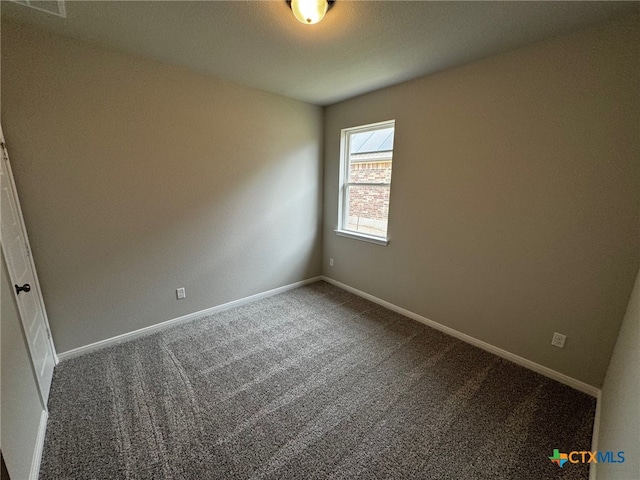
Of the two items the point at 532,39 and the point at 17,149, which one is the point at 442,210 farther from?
the point at 17,149

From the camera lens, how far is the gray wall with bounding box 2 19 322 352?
1.84 meters

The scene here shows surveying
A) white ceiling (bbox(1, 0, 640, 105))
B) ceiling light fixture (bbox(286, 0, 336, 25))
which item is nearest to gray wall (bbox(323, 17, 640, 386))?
white ceiling (bbox(1, 0, 640, 105))

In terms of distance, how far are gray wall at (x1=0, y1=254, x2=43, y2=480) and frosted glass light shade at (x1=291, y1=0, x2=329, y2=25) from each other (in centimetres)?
213

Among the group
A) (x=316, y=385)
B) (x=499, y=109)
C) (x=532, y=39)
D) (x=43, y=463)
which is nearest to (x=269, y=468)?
(x=316, y=385)

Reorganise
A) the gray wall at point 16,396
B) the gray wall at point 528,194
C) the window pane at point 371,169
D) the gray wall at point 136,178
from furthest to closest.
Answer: the window pane at point 371,169 → the gray wall at point 136,178 → the gray wall at point 528,194 → the gray wall at point 16,396

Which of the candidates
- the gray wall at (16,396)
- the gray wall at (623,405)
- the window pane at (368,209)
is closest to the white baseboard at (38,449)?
the gray wall at (16,396)

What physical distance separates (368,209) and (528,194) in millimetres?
1627

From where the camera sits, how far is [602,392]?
1721 mm

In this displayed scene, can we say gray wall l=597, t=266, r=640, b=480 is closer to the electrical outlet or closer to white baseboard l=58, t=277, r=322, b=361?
the electrical outlet

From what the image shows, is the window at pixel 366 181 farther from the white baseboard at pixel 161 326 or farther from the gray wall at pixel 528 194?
the white baseboard at pixel 161 326

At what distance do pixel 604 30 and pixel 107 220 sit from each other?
3.74 metres

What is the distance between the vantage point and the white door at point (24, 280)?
1.52 m

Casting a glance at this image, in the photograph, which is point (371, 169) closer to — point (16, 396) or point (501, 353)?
point (501, 353)

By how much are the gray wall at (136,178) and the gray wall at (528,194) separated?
1.55m
